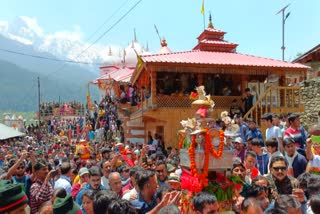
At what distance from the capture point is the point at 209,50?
19375 millimetres

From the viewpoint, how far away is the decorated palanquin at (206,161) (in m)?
4.78

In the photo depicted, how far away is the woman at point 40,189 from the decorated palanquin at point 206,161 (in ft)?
6.49

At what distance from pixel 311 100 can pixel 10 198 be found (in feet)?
61.2

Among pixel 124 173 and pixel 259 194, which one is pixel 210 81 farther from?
pixel 259 194

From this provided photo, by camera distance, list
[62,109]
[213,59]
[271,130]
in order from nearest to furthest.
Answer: [271,130] < [213,59] < [62,109]

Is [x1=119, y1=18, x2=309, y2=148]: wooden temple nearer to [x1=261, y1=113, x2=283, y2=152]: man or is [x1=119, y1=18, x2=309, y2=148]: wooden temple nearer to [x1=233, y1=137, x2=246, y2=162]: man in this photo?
[x1=261, y1=113, x2=283, y2=152]: man

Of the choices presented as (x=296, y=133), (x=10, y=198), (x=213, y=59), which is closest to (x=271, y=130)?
(x=296, y=133)

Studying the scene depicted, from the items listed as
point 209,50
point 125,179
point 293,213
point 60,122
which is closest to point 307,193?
point 293,213

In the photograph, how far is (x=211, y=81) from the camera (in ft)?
57.5

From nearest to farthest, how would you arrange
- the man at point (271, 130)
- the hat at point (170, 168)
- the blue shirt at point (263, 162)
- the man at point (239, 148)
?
the hat at point (170, 168) < the blue shirt at point (263, 162) < the man at point (239, 148) < the man at point (271, 130)

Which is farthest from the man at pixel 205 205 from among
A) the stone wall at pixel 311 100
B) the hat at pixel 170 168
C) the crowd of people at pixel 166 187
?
the stone wall at pixel 311 100

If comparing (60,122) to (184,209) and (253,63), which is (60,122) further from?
(184,209)

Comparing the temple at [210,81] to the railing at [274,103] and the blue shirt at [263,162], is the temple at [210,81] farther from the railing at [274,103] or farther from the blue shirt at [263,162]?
the blue shirt at [263,162]

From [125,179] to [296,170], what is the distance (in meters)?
2.86
